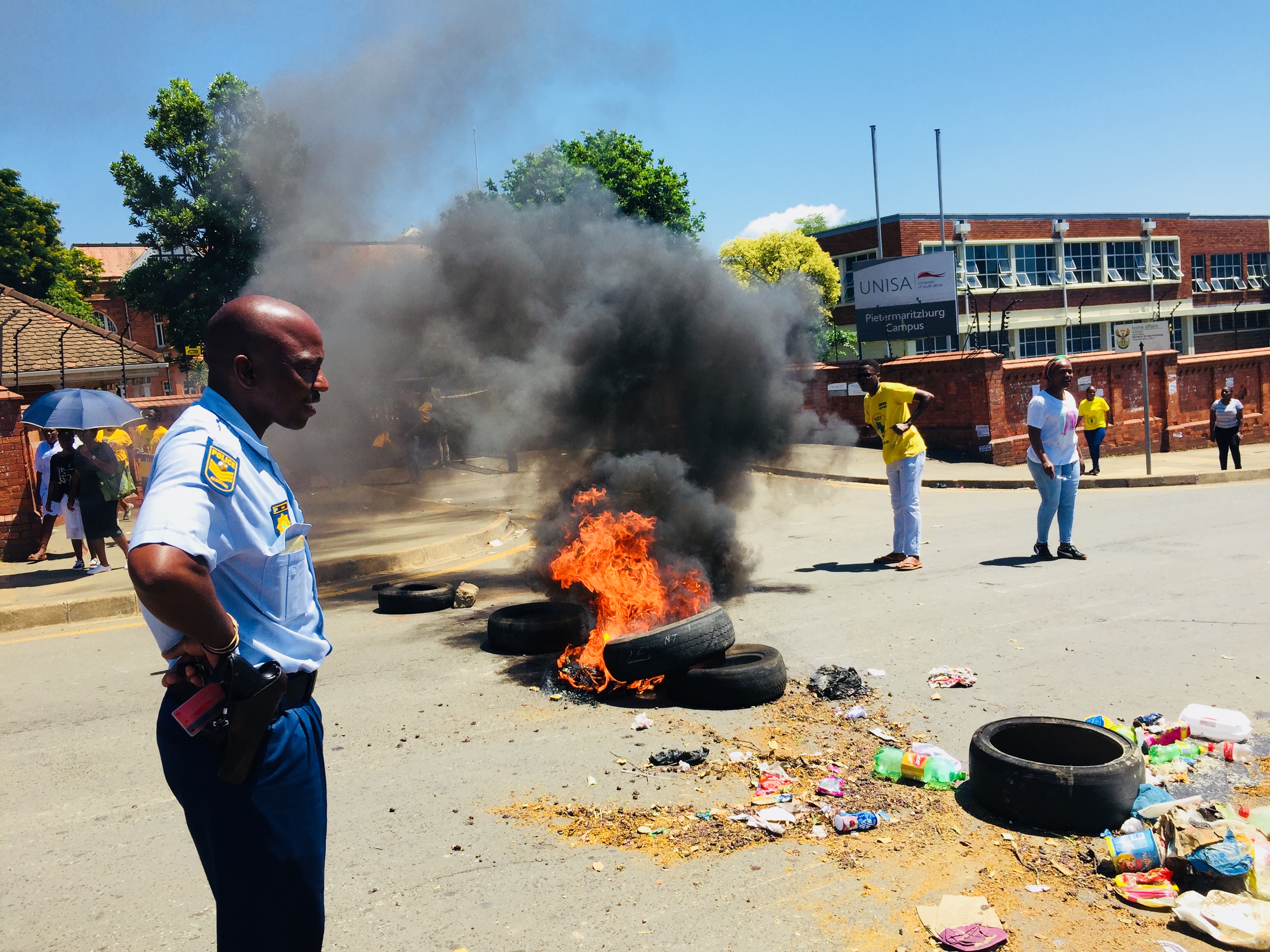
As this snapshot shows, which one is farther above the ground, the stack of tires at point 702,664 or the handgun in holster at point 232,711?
the handgun in holster at point 232,711

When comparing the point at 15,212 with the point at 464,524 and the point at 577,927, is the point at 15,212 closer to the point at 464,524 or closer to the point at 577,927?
the point at 464,524

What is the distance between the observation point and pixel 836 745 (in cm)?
456

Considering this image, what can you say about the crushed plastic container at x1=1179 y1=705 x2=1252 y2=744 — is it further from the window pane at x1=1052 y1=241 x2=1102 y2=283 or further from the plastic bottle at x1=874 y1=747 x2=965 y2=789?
the window pane at x1=1052 y1=241 x2=1102 y2=283

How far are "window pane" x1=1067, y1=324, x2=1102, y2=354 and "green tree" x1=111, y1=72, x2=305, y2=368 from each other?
1578 inches

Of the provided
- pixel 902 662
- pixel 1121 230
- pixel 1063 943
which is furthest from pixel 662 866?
pixel 1121 230

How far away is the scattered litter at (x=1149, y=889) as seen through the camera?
9.93ft

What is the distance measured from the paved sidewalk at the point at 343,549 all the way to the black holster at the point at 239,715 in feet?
26.4

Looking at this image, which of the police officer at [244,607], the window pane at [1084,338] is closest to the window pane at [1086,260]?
the window pane at [1084,338]

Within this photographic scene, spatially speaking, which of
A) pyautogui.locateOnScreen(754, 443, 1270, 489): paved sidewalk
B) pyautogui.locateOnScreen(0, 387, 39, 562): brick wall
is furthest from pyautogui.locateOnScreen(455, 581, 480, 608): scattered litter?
pyautogui.locateOnScreen(0, 387, 39, 562): brick wall

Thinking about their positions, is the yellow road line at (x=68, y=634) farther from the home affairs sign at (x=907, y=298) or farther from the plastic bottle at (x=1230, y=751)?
the home affairs sign at (x=907, y=298)

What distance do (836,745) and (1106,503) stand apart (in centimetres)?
1062

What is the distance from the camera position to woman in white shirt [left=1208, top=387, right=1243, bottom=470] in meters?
16.2

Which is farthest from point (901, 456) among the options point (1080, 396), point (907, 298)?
point (907, 298)

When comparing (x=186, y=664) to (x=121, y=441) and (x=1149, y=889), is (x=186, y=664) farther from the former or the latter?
(x=121, y=441)
